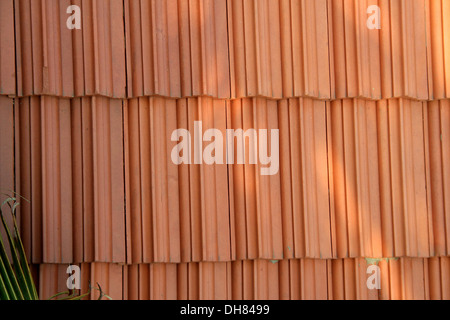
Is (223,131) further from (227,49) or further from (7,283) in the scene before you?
(7,283)

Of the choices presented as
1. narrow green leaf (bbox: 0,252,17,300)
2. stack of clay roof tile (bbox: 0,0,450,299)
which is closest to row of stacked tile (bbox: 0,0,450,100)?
stack of clay roof tile (bbox: 0,0,450,299)

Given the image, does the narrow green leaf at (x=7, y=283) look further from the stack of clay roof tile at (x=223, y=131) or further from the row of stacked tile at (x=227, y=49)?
the row of stacked tile at (x=227, y=49)

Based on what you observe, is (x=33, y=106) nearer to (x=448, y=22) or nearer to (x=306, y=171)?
(x=306, y=171)

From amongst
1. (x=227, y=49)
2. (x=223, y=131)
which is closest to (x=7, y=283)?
(x=223, y=131)

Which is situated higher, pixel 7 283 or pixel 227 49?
pixel 227 49

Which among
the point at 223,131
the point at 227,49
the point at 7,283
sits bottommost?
the point at 7,283

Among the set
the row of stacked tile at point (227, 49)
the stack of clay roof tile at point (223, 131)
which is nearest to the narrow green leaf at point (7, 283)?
the stack of clay roof tile at point (223, 131)

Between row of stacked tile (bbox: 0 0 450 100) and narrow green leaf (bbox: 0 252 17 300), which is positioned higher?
row of stacked tile (bbox: 0 0 450 100)

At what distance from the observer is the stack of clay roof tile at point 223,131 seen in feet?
9.39

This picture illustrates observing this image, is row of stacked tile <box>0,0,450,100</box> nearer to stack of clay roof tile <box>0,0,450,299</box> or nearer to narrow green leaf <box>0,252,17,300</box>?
stack of clay roof tile <box>0,0,450,299</box>

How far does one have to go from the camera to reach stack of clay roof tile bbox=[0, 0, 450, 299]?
286 cm

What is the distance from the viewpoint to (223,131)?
3.02m

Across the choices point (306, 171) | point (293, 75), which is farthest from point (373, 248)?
point (293, 75)
